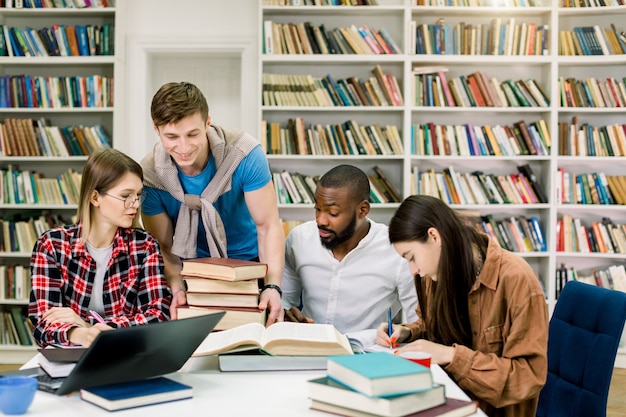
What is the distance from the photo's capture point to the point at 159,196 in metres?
2.24

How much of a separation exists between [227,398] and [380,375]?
35cm

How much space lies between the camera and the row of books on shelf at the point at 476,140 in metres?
4.79

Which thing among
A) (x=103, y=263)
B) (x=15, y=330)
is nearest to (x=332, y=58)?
(x=15, y=330)

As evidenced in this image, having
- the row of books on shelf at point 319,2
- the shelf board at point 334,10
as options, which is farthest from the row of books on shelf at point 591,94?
the row of books on shelf at point 319,2

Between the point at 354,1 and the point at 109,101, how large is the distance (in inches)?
71.1

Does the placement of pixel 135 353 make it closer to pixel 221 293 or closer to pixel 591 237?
pixel 221 293

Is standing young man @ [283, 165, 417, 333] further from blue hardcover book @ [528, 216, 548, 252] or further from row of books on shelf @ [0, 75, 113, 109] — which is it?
row of books on shelf @ [0, 75, 113, 109]

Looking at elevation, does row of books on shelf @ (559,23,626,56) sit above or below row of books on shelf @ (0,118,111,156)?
above

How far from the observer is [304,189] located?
4.79 meters

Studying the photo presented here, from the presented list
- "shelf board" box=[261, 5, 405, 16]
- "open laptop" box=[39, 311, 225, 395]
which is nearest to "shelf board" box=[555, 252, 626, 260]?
"shelf board" box=[261, 5, 405, 16]

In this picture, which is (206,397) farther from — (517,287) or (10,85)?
(10,85)

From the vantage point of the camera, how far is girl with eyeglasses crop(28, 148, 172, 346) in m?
1.90

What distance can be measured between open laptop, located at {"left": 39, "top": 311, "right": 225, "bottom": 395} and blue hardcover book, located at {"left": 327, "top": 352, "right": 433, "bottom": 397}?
0.31m

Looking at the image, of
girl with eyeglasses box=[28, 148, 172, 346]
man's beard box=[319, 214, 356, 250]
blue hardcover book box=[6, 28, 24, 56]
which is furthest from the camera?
blue hardcover book box=[6, 28, 24, 56]
